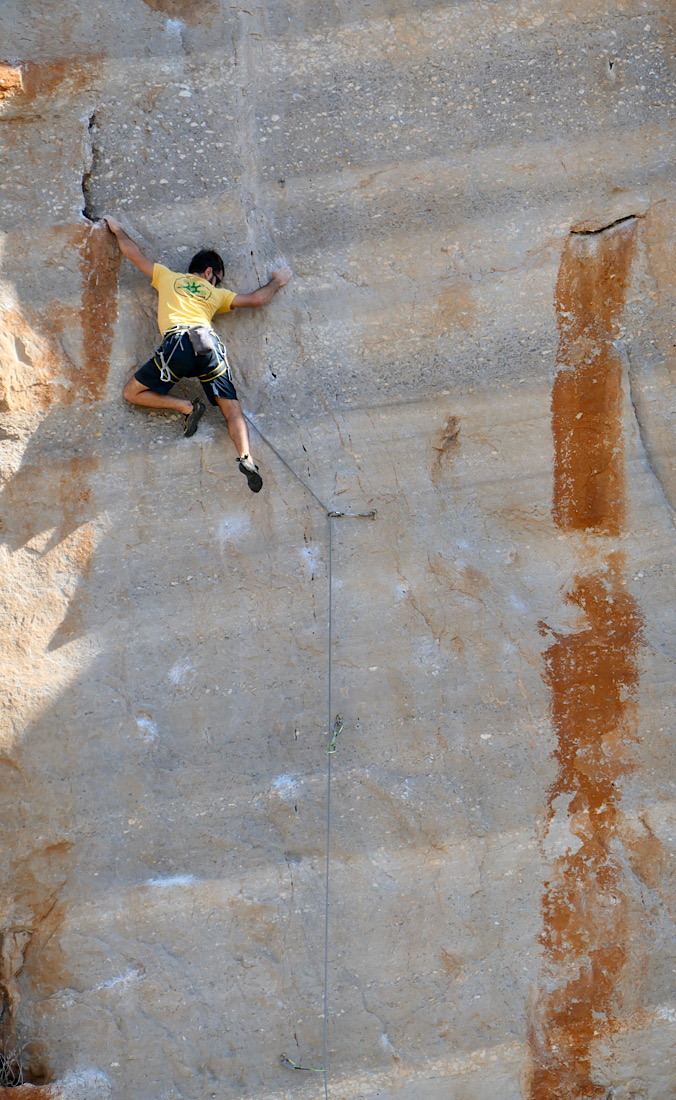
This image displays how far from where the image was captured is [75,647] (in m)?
4.86

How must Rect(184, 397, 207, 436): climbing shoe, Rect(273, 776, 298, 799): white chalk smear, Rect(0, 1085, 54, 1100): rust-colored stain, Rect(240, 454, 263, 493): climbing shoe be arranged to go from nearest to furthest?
Rect(0, 1085, 54, 1100): rust-colored stain, Rect(240, 454, 263, 493): climbing shoe, Rect(184, 397, 207, 436): climbing shoe, Rect(273, 776, 298, 799): white chalk smear

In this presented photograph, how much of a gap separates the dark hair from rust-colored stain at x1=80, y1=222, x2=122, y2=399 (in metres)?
0.46

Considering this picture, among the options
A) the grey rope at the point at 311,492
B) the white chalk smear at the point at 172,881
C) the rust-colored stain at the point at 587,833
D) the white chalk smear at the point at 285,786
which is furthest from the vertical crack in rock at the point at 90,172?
the white chalk smear at the point at 172,881

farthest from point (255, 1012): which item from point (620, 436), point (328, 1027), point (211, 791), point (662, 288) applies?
point (662, 288)

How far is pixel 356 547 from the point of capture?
16.2 ft

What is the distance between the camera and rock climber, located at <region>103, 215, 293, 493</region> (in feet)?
15.1

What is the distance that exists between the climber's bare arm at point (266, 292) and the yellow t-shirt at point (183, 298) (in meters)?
0.10

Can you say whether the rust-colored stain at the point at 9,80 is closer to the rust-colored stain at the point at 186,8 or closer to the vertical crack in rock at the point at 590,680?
the rust-colored stain at the point at 186,8

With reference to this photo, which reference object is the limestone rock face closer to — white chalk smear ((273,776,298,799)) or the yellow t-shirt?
white chalk smear ((273,776,298,799))

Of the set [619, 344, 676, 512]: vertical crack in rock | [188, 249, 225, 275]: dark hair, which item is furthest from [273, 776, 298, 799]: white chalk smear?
[188, 249, 225, 275]: dark hair

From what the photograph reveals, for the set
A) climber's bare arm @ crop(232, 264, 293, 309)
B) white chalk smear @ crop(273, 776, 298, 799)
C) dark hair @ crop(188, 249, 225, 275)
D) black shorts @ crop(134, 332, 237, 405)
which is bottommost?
white chalk smear @ crop(273, 776, 298, 799)

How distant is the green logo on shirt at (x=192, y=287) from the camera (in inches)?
183

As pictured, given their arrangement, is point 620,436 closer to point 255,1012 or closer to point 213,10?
point 213,10

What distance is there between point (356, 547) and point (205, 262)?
169 cm
